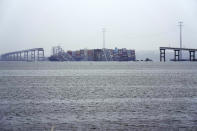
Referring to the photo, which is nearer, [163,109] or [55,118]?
[55,118]

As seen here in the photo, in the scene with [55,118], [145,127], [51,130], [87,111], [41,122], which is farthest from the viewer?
[87,111]

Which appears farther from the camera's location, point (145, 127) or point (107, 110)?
point (107, 110)

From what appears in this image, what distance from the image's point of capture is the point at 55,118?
15.4 m

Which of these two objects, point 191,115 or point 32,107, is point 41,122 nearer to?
point 32,107

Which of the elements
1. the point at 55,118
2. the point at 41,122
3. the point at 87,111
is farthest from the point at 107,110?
the point at 41,122

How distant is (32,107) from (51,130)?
26.2 ft

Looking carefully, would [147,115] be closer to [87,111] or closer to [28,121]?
[87,111]

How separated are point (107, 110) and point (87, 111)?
119 cm

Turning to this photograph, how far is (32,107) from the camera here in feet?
65.2

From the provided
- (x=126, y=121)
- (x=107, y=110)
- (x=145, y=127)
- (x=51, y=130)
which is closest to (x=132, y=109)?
(x=107, y=110)

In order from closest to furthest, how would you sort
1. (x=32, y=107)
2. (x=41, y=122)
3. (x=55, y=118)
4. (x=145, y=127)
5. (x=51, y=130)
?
(x=51, y=130)
(x=145, y=127)
(x=41, y=122)
(x=55, y=118)
(x=32, y=107)

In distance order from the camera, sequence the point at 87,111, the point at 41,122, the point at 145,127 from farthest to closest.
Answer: the point at 87,111
the point at 41,122
the point at 145,127

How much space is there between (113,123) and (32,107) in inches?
306

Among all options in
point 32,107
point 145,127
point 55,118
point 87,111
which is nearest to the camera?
point 145,127
